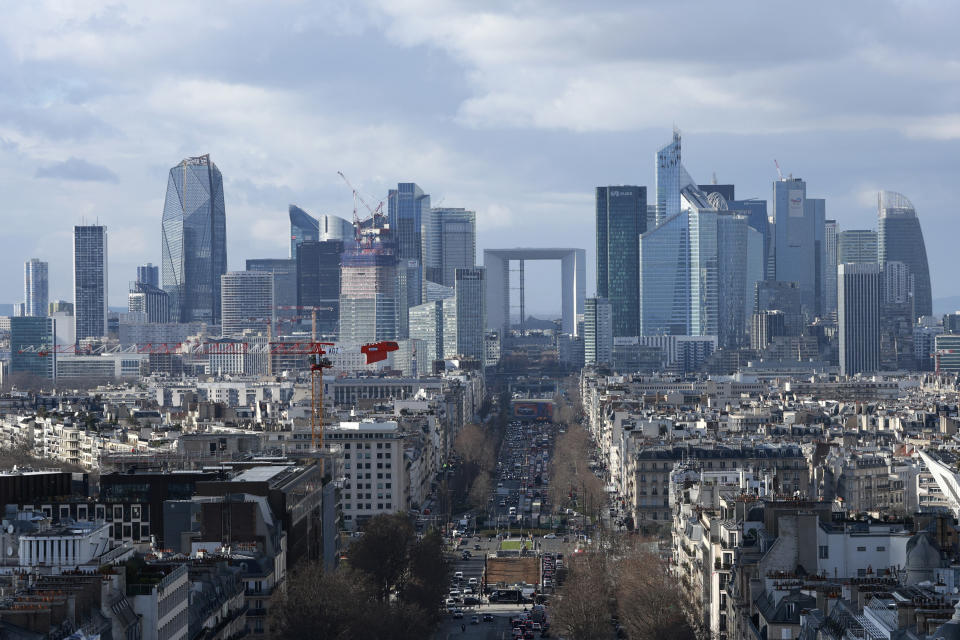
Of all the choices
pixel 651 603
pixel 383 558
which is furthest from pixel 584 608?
pixel 383 558

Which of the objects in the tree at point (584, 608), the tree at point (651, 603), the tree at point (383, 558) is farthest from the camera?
the tree at point (383, 558)

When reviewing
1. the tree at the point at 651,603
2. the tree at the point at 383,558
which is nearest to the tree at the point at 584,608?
the tree at the point at 651,603

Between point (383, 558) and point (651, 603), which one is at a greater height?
point (383, 558)

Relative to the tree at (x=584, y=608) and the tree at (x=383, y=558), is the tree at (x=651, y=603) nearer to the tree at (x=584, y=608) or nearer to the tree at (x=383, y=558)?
the tree at (x=584, y=608)

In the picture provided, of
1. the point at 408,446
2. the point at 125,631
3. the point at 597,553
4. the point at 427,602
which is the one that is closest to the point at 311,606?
the point at 125,631

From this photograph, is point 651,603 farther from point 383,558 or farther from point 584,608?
point 383,558

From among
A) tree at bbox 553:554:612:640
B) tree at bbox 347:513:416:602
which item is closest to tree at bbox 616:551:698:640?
tree at bbox 553:554:612:640

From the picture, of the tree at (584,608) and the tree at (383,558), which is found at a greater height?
the tree at (383,558)

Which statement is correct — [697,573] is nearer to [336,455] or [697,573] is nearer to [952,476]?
[952,476]
